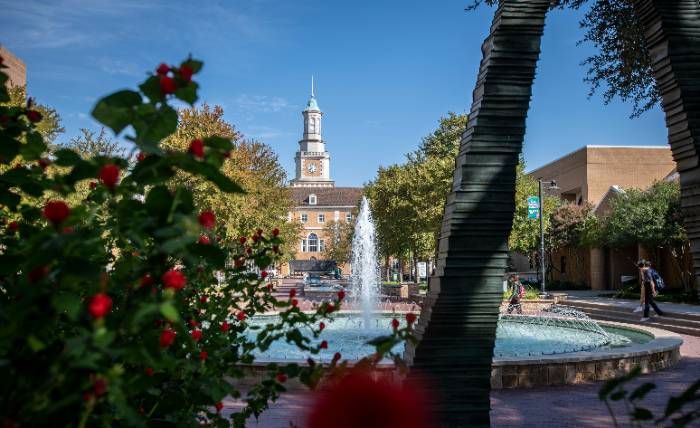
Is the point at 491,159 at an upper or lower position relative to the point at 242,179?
lower

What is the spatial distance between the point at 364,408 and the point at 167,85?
1.13 meters

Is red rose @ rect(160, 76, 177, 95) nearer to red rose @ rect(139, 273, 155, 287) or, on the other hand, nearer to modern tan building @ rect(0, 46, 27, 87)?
red rose @ rect(139, 273, 155, 287)

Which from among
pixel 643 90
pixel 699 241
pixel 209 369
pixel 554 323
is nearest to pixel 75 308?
pixel 209 369

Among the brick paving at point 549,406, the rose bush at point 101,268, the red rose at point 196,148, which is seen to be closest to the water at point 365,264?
the brick paving at point 549,406

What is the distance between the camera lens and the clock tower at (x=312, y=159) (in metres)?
133

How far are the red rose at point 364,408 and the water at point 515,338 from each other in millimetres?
10199

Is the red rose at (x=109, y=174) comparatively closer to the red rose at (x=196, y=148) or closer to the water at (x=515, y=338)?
the red rose at (x=196, y=148)

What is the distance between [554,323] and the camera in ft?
56.4

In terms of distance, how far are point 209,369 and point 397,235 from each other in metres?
36.7

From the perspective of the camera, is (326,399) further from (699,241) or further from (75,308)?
(699,241)

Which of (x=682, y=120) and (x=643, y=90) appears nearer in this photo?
(x=682, y=120)

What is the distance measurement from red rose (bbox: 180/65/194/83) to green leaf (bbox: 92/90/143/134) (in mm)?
134

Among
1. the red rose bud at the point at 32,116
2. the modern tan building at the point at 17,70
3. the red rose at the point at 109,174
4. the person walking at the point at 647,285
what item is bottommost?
the person walking at the point at 647,285

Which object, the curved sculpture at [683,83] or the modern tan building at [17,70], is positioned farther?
the modern tan building at [17,70]
